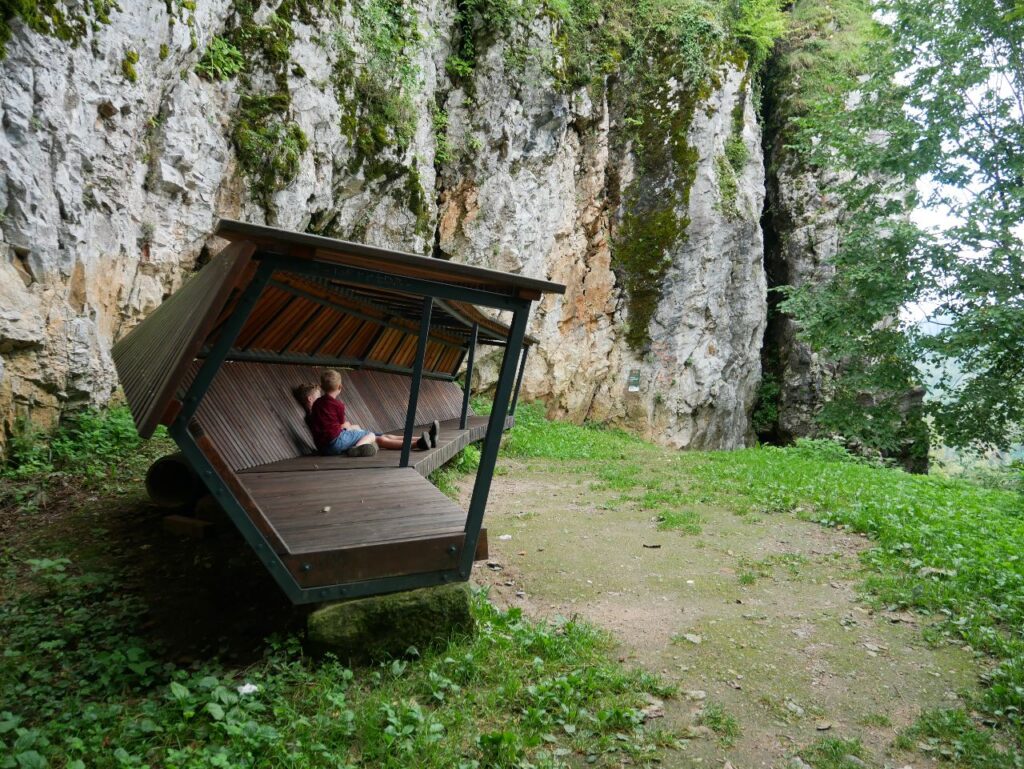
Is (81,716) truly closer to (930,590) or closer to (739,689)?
(739,689)

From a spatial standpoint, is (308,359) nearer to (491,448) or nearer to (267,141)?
(491,448)

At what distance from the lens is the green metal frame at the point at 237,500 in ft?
9.80

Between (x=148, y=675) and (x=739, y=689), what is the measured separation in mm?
3088

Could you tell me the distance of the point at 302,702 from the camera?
9.20 feet

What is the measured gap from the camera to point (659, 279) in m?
17.7

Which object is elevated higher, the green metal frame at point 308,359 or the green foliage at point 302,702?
the green metal frame at point 308,359

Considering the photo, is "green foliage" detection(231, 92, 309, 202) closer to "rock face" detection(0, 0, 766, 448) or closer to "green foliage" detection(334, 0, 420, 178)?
"rock face" detection(0, 0, 766, 448)

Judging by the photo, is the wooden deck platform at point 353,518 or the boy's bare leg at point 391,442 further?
the boy's bare leg at point 391,442

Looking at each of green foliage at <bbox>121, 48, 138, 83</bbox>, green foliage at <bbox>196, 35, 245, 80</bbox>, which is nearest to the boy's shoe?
green foliage at <bbox>121, 48, 138, 83</bbox>

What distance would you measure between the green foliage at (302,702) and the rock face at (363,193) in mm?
4078

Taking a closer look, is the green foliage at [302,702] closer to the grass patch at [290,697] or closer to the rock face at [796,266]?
the grass patch at [290,697]

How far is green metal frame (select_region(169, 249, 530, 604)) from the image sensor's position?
118 inches

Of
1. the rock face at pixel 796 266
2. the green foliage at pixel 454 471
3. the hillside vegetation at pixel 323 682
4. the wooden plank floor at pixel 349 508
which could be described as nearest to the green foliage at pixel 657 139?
the rock face at pixel 796 266

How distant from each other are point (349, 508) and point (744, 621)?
2839 mm
